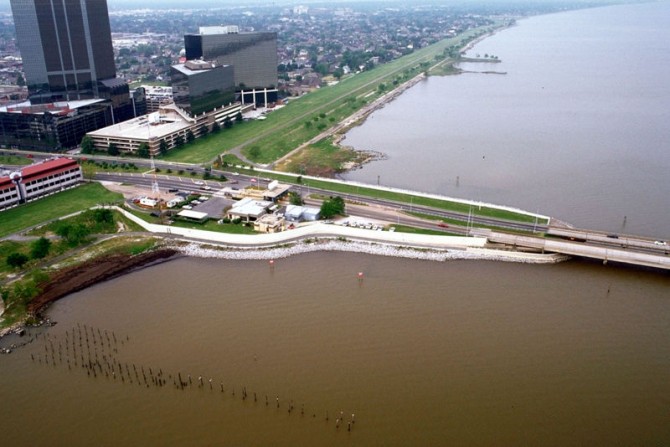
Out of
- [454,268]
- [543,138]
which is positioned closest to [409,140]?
[543,138]

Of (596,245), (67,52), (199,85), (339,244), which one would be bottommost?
(339,244)

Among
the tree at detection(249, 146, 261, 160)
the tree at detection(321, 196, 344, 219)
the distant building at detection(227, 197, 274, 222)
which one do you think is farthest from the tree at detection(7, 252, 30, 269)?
the tree at detection(249, 146, 261, 160)

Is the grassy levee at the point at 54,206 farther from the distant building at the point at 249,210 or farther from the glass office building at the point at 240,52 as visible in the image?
the glass office building at the point at 240,52

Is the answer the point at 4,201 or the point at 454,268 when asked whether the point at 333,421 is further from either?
the point at 4,201

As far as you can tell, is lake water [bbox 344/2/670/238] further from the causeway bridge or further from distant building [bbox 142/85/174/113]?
distant building [bbox 142/85/174/113]

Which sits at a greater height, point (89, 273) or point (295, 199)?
point (295, 199)

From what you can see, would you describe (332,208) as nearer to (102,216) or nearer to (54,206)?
(102,216)

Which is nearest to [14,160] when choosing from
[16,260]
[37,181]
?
[37,181]
